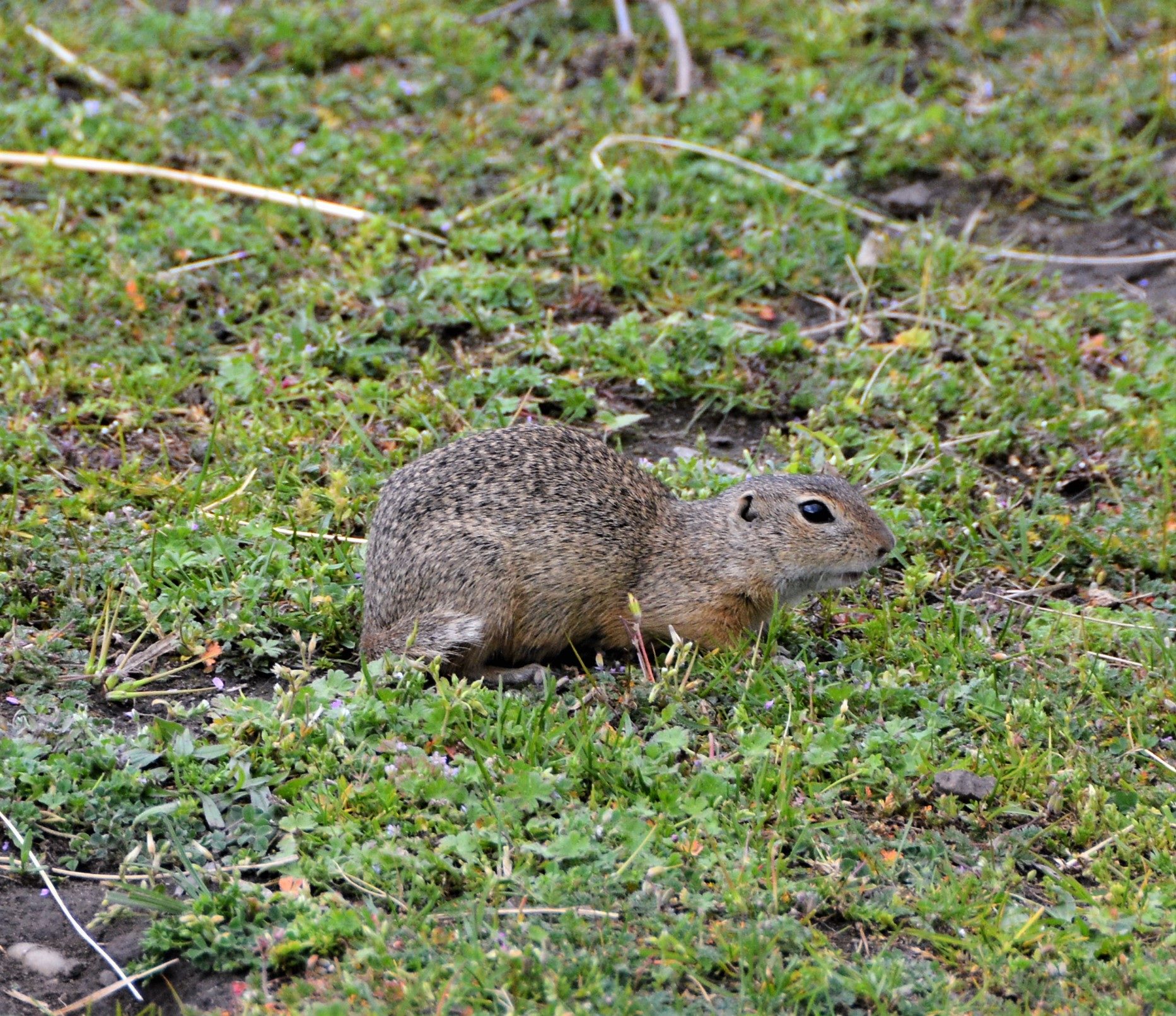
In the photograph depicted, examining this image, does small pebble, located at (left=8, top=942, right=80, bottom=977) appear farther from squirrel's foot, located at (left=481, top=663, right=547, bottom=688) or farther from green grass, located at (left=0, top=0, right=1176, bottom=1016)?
squirrel's foot, located at (left=481, top=663, right=547, bottom=688)

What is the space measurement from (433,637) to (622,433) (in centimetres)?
179

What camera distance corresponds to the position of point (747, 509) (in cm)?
482

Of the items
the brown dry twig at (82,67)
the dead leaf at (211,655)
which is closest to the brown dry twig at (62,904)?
the dead leaf at (211,655)

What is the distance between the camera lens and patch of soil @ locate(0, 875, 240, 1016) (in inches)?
130

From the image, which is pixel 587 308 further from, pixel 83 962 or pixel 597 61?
pixel 83 962

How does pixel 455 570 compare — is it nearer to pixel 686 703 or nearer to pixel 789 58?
pixel 686 703

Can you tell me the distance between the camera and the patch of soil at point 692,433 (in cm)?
582

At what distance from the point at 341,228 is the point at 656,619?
322 centimetres

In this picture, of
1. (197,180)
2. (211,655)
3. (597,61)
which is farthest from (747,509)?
(597,61)

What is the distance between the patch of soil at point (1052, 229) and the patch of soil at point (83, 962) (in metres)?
5.35

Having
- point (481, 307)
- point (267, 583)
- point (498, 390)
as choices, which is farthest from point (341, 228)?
point (267, 583)

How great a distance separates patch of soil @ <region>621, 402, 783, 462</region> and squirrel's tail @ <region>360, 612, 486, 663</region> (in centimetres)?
162

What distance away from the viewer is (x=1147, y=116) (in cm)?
786

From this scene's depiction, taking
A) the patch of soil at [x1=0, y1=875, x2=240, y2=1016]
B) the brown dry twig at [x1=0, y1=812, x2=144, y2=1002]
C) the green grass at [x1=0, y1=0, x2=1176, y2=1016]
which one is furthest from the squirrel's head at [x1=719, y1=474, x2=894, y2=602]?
the brown dry twig at [x1=0, y1=812, x2=144, y2=1002]
